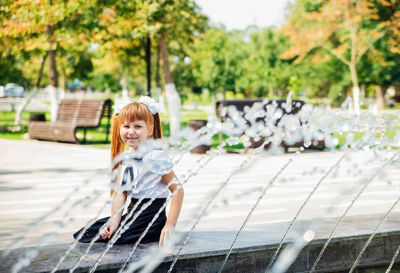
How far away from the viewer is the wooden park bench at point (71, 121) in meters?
14.8

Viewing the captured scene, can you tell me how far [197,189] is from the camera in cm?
764

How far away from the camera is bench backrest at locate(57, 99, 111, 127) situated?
15.3m

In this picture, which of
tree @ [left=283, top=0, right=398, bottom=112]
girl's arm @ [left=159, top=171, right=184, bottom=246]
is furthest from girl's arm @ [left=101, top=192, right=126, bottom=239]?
tree @ [left=283, top=0, right=398, bottom=112]

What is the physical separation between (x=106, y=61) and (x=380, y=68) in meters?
27.8

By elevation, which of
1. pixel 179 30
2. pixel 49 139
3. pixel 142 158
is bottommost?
pixel 49 139

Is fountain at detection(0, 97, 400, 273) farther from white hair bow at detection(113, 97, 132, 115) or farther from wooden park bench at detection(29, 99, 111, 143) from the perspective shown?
wooden park bench at detection(29, 99, 111, 143)

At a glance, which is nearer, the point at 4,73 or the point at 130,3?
the point at 130,3

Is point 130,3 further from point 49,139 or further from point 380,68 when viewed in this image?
point 380,68

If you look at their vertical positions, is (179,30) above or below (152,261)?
above

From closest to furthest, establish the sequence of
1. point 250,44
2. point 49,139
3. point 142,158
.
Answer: point 142,158, point 49,139, point 250,44

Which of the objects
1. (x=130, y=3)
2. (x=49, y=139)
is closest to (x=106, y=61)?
(x=130, y=3)

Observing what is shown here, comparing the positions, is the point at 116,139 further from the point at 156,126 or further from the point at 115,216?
the point at 115,216

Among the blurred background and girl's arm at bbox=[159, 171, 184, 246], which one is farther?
the blurred background

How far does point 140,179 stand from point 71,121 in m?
12.7
